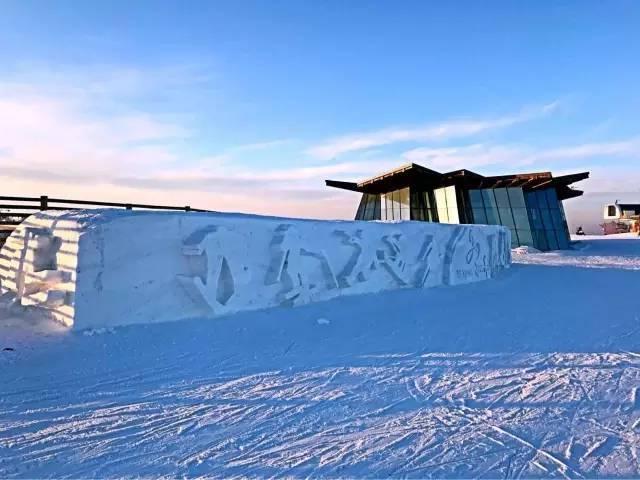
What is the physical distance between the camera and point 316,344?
6238 mm

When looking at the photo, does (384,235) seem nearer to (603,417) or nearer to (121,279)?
(121,279)

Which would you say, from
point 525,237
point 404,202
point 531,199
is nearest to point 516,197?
point 531,199

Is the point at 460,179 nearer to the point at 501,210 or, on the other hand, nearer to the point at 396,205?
the point at 501,210

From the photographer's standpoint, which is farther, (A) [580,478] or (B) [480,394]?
(B) [480,394]

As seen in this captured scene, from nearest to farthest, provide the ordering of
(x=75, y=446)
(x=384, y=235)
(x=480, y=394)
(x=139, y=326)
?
(x=75, y=446)
(x=480, y=394)
(x=139, y=326)
(x=384, y=235)

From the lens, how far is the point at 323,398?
13.7 ft

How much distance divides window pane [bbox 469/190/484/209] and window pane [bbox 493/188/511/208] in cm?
88

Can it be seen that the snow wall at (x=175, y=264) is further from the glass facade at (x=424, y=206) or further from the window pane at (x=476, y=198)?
the window pane at (x=476, y=198)

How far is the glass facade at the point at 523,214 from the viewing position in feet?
82.8

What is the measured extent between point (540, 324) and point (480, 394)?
151 inches

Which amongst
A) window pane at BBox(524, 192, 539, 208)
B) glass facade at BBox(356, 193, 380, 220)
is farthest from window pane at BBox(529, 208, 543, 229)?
glass facade at BBox(356, 193, 380, 220)

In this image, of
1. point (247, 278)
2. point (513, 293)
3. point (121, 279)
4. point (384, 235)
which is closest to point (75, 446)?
point (121, 279)

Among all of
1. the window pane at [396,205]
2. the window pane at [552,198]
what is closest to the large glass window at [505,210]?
the window pane at [552,198]

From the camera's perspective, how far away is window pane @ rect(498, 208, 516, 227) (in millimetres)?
25594
